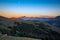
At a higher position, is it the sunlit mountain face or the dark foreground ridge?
the sunlit mountain face

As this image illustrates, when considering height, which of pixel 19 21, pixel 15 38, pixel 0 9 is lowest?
pixel 15 38

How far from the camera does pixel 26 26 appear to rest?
3.87m

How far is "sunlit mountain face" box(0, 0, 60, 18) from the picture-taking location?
3826mm

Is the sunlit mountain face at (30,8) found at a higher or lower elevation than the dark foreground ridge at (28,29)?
higher

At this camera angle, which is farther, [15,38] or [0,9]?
[0,9]

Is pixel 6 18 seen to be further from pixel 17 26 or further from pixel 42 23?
pixel 42 23

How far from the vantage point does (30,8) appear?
389 cm

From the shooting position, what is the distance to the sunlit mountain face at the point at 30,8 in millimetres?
3826

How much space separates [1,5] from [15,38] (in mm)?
1170

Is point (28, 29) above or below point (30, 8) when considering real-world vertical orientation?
below

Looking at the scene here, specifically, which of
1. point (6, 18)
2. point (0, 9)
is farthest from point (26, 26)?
point (0, 9)

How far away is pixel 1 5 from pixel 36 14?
3.86ft

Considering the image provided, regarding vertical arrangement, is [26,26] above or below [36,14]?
below

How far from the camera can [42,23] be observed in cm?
389
